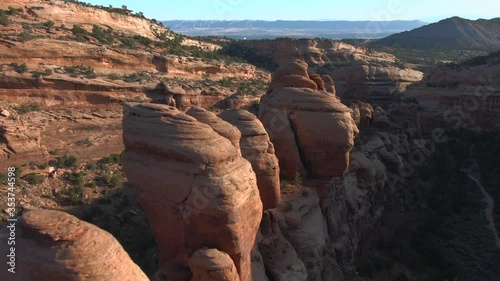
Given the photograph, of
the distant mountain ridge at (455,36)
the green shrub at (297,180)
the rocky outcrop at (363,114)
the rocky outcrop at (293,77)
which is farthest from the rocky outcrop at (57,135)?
the distant mountain ridge at (455,36)

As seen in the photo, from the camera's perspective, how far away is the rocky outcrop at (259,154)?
52.6 feet

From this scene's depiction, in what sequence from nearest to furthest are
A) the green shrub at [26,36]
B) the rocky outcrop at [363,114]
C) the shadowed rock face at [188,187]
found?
the shadowed rock face at [188,187] → the green shrub at [26,36] → the rocky outcrop at [363,114]

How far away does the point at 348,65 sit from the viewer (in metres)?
59.8

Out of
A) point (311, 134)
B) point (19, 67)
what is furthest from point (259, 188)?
point (19, 67)

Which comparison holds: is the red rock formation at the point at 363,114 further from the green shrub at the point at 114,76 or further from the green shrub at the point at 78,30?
the green shrub at the point at 78,30

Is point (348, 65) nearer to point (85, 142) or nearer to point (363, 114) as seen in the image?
point (363, 114)

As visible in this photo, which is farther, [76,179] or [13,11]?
[13,11]

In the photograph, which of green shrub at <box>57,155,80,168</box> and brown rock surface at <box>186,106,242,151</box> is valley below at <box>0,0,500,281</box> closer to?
brown rock surface at <box>186,106,242,151</box>

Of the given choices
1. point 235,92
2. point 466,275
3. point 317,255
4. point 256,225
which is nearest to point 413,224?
point 466,275

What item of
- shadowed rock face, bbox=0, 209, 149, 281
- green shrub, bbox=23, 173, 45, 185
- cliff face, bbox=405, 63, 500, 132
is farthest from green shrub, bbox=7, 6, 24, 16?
cliff face, bbox=405, 63, 500, 132

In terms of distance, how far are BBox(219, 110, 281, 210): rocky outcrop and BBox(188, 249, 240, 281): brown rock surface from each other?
508cm

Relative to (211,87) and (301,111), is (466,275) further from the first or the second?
(211,87)

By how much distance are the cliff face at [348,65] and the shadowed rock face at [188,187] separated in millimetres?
39886

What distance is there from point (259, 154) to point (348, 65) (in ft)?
154
